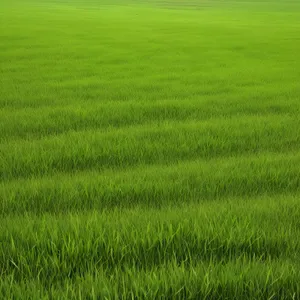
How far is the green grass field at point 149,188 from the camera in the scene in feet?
7.50

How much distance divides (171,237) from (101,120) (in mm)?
4123

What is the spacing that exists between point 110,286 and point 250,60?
13.3m

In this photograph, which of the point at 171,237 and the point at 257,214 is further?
the point at 257,214

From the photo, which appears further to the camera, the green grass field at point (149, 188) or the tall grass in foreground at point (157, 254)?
the green grass field at point (149, 188)

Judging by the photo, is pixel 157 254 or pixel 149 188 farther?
pixel 149 188

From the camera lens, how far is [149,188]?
3.84m

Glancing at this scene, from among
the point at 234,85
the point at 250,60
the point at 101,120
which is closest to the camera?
the point at 101,120

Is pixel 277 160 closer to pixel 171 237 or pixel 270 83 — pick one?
pixel 171 237

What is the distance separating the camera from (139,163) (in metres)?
4.79

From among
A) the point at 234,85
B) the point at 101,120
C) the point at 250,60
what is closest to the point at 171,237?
the point at 101,120

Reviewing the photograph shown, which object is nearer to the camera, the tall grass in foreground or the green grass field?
the tall grass in foreground

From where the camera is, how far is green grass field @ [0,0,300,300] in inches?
90.0

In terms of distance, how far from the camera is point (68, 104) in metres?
7.83

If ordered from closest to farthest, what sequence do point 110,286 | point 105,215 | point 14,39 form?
point 110,286, point 105,215, point 14,39
